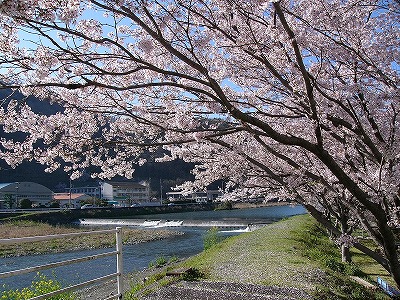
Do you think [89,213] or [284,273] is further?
[89,213]

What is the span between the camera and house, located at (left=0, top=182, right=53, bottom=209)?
69.1 m

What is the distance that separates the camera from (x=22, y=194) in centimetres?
7806

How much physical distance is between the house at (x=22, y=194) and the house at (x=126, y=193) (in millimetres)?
13982

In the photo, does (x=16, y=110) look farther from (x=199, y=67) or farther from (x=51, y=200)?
(x=51, y=200)

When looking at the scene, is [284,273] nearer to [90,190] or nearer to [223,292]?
[223,292]

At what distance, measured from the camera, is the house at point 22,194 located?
2721 inches

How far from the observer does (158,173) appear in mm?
121188

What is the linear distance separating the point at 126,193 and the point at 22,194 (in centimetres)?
2258

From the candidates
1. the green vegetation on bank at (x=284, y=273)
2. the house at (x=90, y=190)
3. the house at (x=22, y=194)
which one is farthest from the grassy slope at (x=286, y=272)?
the house at (x=90, y=190)

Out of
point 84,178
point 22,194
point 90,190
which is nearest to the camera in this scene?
point 22,194

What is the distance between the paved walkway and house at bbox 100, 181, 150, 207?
81044mm

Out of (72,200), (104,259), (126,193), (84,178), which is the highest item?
(84,178)

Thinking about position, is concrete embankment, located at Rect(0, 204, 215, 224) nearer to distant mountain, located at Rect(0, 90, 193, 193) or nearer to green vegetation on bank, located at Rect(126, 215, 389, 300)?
distant mountain, located at Rect(0, 90, 193, 193)

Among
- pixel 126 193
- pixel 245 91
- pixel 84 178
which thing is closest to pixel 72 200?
pixel 126 193
